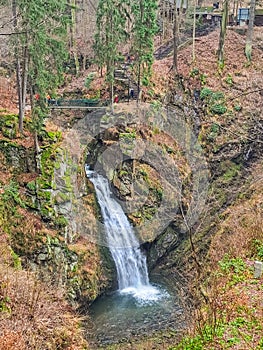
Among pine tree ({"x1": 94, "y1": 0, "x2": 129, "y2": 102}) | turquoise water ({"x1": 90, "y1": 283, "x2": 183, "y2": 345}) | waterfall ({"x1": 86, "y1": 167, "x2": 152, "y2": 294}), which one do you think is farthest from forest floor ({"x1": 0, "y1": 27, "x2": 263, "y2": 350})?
waterfall ({"x1": 86, "y1": 167, "x2": 152, "y2": 294})

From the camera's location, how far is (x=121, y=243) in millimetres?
18156

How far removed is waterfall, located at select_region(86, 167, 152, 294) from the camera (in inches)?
682

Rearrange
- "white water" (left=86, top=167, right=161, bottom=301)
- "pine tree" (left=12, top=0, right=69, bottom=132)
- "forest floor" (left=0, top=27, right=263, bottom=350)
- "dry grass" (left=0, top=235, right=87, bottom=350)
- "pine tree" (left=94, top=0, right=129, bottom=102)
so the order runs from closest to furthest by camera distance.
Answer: "dry grass" (left=0, top=235, right=87, bottom=350) < "forest floor" (left=0, top=27, right=263, bottom=350) < "pine tree" (left=12, top=0, right=69, bottom=132) < "white water" (left=86, top=167, right=161, bottom=301) < "pine tree" (left=94, top=0, right=129, bottom=102)

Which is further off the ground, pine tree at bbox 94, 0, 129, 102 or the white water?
pine tree at bbox 94, 0, 129, 102

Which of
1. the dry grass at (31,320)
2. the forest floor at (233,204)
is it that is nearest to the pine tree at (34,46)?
the forest floor at (233,204)

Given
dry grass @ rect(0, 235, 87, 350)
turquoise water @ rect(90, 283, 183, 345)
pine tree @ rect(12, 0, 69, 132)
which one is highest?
pine tree @ rect(12, 0, 69, 132)

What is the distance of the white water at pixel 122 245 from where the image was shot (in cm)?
1720

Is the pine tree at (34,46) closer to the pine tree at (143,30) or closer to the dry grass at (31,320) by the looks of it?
the pine tree at (143,30)

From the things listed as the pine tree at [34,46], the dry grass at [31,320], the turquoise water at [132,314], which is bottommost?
the turquoise water at [132,314]

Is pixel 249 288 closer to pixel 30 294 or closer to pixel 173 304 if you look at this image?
pixel 30 294

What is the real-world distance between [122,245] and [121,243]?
0.11 m

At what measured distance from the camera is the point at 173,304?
15.3 meters

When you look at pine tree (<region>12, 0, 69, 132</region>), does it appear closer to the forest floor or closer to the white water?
the forest floor

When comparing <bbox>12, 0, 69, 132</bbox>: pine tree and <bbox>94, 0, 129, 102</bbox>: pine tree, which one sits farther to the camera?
<bbox>94, 0, 129, 102</bbox>: pine tree
